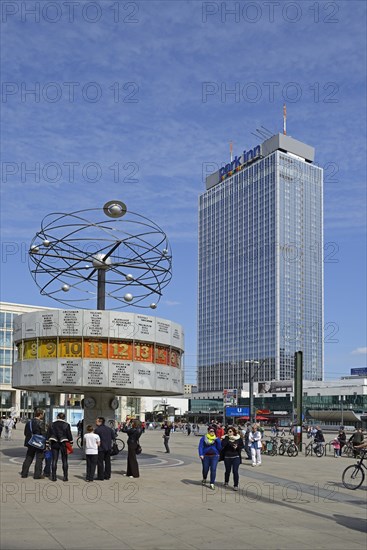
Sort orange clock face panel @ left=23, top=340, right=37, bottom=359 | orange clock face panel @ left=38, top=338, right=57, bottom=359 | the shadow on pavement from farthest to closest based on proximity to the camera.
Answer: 1. orange clock face panel @ left=23, top=340, right=37, bottom=359
2. orange clock face panel @ left=38, top=338, right=57, bottom=359
3. the shadow on pavement

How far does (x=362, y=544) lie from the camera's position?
35.4ft

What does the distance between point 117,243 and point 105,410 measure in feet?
21.9

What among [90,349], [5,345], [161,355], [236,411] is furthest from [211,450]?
[5,345]

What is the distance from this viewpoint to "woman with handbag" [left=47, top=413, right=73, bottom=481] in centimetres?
1870

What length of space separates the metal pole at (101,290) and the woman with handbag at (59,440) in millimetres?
8814

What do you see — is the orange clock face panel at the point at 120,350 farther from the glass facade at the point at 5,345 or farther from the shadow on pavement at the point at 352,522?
A: the glass facade at the point at 5,345

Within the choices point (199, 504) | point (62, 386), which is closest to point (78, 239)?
point (62, 386)

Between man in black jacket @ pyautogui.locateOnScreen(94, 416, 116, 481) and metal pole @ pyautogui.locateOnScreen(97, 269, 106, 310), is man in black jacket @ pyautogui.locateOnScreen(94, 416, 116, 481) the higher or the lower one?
the lower one

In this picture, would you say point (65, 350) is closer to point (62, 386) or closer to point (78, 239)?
point (62, 386)

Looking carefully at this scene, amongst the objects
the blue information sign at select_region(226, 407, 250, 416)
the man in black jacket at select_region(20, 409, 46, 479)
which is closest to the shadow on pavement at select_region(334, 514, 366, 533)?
the man in black jacket at select_region(20, 409, 46, 479)

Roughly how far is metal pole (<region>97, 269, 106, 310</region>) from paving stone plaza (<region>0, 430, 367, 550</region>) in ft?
24.8

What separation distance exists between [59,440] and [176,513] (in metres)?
6.09

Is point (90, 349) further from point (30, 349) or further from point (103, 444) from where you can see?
point (103, 444)

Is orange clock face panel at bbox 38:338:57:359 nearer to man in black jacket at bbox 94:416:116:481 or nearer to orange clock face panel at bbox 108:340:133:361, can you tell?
orange clock face panel at bbox 108:340:133:361
